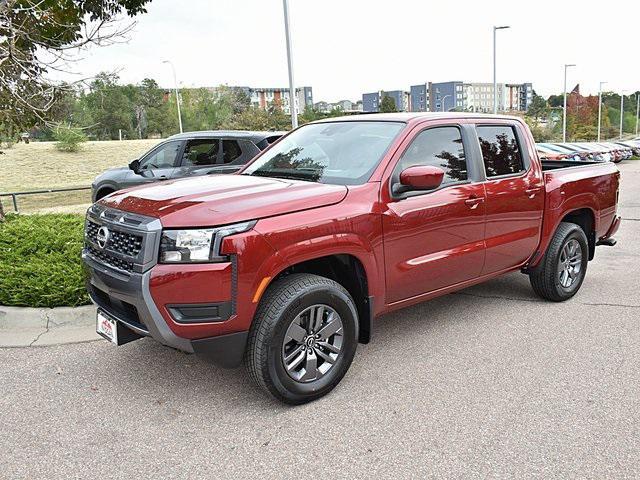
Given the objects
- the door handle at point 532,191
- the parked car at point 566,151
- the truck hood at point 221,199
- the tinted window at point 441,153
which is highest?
the tinted window at point 441,153

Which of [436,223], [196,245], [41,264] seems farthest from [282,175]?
[41,264]

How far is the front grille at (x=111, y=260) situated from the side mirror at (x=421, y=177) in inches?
72.6

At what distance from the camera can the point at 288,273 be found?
3.62 meters

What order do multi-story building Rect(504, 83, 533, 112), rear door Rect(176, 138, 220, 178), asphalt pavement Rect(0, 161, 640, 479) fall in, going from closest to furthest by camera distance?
asphalt pavement Rect(0, 161, 640, 479), rear door Rect(176, 138, 220, 178), multi-story building Rect(504, 83, 533, 112)

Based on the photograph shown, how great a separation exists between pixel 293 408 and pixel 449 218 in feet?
5.99

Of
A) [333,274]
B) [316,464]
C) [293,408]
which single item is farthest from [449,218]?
[316,464]

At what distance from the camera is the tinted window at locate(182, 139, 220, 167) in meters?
9.82

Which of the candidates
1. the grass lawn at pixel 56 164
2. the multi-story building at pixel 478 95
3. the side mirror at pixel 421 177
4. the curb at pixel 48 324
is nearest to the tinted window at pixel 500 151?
the side mirror at pixel 421 177

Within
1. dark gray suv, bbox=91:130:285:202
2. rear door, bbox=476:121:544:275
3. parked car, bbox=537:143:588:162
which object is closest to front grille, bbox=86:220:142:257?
rear door, bbox=476:121:544:275

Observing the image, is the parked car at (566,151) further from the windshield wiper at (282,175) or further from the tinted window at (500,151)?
the windshield wiper at (282,175)

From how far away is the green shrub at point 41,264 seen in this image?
16.5ft

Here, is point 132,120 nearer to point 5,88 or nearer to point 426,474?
point 5,88

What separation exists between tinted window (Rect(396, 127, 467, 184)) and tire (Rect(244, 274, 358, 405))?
1145 mm

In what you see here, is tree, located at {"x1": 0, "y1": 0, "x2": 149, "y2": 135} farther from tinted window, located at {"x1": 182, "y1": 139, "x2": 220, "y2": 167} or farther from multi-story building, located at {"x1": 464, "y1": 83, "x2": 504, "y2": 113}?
multi-story building, located at {"x1": 464, "y1": 83, "x2": 504, "y2": 113}
